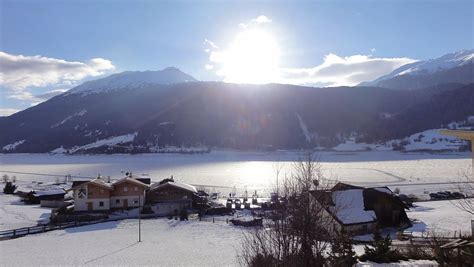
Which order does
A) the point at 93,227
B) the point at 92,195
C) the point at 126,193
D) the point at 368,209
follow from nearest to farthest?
the point at 368,209 < the point at 93,227 < the point at 92,195 < the point at 126,193

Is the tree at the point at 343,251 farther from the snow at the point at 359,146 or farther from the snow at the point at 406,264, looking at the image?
the snow at the point at 359,146

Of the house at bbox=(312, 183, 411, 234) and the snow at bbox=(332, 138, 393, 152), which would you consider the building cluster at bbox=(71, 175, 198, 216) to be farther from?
the snow at bbox=(332, 138, 393, 152)

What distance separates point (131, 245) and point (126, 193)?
1490 cm

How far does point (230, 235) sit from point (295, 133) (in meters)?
154

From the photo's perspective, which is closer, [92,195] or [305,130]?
[92,195]

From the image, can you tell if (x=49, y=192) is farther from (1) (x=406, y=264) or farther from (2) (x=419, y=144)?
(2) (x=419, y=144)

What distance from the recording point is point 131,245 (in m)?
24.4

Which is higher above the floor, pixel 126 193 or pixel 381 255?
pixel 381 255

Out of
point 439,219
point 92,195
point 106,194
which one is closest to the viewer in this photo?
point 439,219

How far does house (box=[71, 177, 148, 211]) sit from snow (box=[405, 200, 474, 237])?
2281 centimetres

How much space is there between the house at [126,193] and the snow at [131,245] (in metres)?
6.45

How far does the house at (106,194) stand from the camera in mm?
37562

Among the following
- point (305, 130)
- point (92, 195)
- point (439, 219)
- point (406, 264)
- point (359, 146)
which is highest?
point (305, 130)

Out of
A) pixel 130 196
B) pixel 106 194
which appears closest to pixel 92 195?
pixel 106 194
